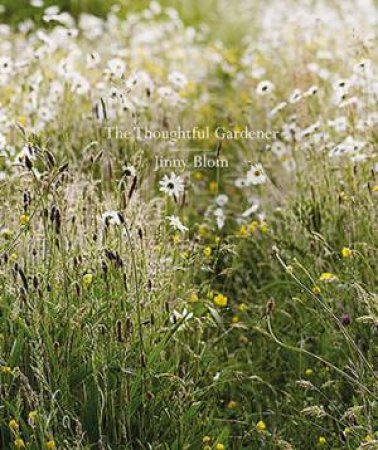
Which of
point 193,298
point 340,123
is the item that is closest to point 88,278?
point 193,298

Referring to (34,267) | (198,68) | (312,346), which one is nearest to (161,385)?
(34,267)

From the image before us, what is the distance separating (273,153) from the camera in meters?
4.56

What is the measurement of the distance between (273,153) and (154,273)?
1.97 meters

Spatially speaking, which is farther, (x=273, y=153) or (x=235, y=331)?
(x=273, y=153)

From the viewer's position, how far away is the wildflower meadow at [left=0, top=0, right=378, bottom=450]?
2.50 metres

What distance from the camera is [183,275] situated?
10.8 ft

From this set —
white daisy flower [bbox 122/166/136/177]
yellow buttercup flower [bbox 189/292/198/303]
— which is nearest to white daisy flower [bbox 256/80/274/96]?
yellow buttercup flower [bbox 189/292/198/303]

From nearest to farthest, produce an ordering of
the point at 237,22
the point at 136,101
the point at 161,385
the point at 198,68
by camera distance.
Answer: the point at 161,385
the point at 136,101
the point at 198,68
the point at 237,22

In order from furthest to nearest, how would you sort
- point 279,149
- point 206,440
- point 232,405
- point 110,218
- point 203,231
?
point 279,149, point 203,231, point 232,405, point 110,218, point 206,440

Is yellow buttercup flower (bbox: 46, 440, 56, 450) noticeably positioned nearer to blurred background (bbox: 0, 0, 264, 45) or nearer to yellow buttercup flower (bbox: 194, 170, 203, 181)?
yellow buttercup flower (bbox: 194, 170, 203, 181)

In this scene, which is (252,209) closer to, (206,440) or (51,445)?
(206,440)

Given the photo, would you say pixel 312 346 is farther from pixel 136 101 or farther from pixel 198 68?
pixel 198 68

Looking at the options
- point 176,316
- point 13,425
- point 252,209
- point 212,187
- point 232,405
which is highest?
point 212,187

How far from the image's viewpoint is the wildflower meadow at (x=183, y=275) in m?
2.50
